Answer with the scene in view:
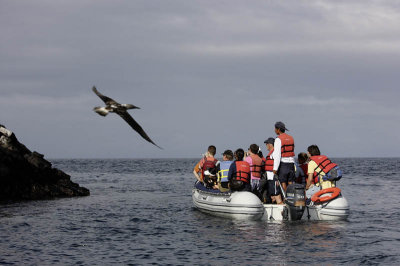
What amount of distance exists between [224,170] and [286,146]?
297 centimetres

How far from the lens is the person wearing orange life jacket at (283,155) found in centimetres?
1461

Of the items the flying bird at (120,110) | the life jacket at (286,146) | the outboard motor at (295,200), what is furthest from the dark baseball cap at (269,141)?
the flying bird at (120,110)

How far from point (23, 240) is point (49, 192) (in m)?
12.8

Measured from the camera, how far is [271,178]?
1550 cm

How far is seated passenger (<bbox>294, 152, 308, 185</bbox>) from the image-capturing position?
1597cm

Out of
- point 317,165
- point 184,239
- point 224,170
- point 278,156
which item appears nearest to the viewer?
point 278,156

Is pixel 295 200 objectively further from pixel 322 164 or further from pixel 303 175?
pixel 303 175

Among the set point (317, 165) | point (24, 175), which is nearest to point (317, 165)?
point (317, 165)

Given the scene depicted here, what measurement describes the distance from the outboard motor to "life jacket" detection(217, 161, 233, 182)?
2.52 meters

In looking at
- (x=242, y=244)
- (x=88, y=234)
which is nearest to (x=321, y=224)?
(x=242, y=244)

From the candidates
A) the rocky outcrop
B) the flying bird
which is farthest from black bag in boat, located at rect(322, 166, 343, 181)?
the rocky outcrop

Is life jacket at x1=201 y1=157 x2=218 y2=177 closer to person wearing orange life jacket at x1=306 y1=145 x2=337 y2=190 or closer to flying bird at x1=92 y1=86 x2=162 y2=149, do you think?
person wearing orange life jacket at x1=306 y1=145 x2=337 y2=190

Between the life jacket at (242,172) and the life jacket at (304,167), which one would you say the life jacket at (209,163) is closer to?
the life jacket at (242,172)

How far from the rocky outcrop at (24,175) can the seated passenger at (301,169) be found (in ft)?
51.2
